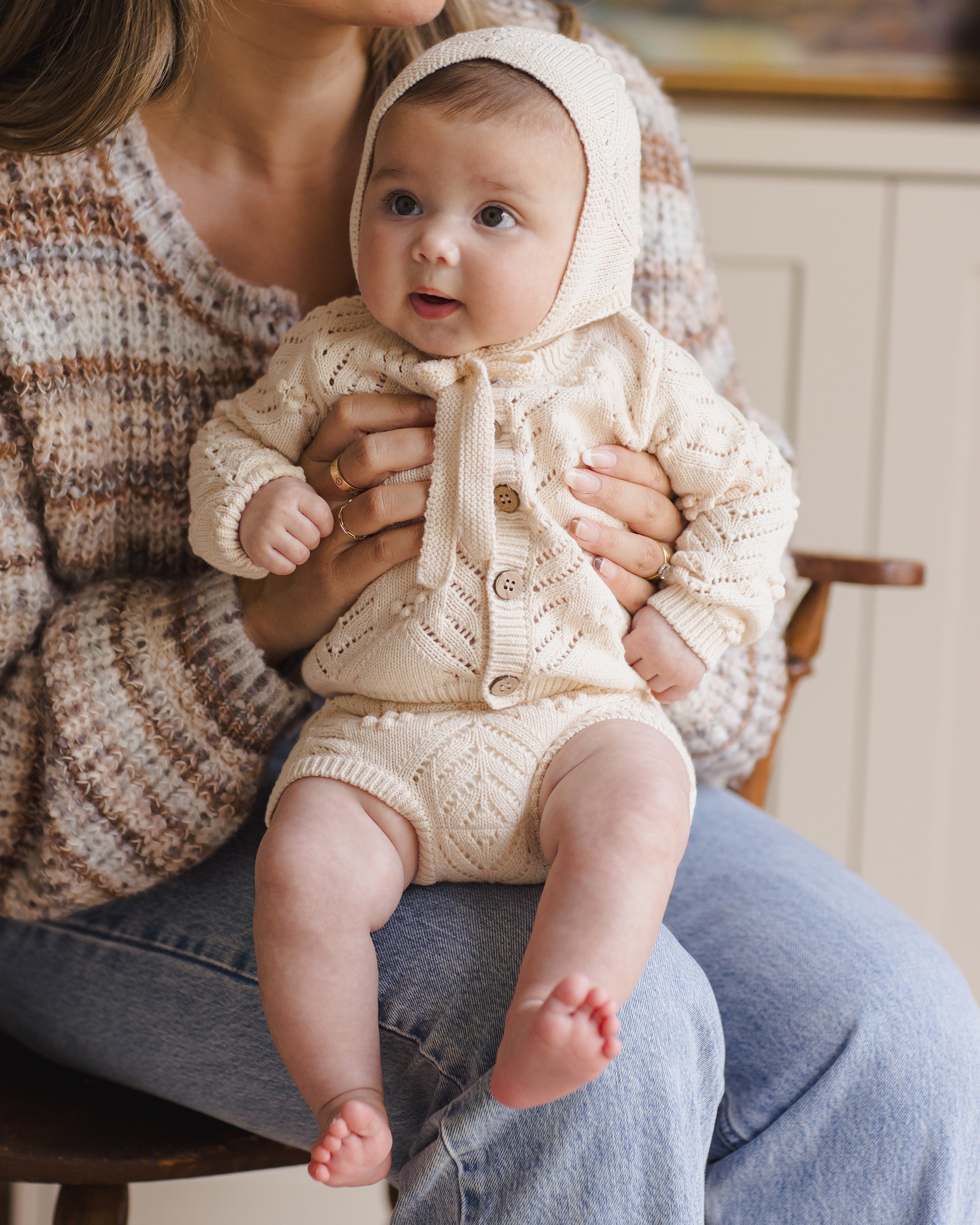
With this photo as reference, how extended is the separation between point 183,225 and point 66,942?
1.86ft

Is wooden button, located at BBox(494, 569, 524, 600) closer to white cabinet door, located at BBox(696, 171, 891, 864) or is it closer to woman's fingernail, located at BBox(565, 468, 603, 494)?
woman's fingernail, located at BBox(565, 468, 603, 494)

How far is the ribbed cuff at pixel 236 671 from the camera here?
0.85m

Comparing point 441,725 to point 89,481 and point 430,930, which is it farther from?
point 89,481

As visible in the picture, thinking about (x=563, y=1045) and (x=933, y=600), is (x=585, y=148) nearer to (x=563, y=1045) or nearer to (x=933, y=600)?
(x=563, y=1045)

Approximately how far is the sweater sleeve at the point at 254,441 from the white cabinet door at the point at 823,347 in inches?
40.3

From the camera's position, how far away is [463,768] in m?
0.73

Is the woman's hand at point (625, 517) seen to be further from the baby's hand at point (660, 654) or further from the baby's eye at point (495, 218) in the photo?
the baby's eye at point (495, 218)

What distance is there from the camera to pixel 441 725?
750mm

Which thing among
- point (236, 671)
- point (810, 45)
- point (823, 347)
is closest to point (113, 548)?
point (236, 671)

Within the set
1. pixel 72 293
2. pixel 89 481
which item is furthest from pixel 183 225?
pixel 89 481

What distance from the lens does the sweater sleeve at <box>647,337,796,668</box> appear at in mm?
793

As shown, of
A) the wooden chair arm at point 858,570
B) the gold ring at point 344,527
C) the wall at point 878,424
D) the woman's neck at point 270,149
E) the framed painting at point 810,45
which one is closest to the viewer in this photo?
the gold ring at point 344,527

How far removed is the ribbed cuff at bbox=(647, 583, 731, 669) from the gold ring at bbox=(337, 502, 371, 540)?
210 millimetres

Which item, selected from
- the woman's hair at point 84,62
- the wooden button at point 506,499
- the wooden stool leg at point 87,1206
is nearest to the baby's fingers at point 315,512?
the wooden button at point 506,499
